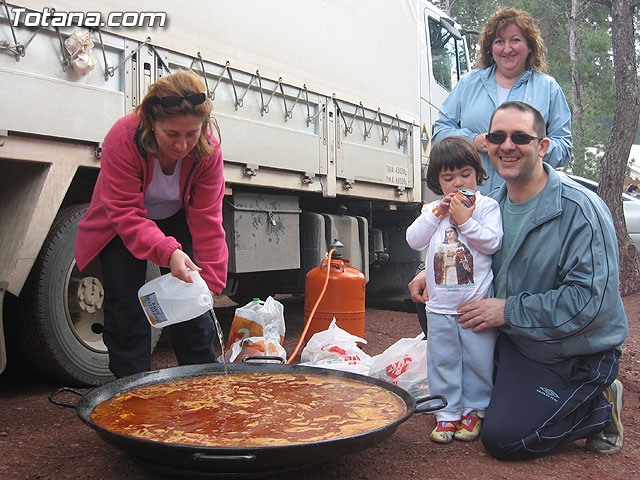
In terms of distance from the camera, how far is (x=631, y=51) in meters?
9.68

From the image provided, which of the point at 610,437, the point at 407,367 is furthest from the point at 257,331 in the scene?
the point at 610,437

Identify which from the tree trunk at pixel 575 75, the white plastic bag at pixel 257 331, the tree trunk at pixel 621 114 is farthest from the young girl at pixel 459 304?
the tree trunk at pixel 575 75

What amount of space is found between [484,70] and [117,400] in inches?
103

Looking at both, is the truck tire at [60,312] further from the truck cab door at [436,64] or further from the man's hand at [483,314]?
the truck cab door at [436,64]

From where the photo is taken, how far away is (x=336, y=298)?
5043 mm

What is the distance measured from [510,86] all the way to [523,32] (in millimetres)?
288

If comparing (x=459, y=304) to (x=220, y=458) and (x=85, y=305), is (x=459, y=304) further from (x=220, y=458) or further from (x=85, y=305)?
(x=85, y=305)

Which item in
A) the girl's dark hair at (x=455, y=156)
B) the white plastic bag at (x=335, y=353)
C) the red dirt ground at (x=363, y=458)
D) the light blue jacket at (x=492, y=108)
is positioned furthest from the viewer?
the white plastic bag at (x=335, y=353)

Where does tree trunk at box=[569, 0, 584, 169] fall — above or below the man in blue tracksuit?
Answer: above

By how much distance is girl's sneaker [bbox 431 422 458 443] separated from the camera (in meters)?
2.68

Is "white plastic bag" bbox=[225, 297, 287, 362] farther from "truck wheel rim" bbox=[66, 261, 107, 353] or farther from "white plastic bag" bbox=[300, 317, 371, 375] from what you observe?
"truck wheel rim" bbox=[66, 261, 107, 353]

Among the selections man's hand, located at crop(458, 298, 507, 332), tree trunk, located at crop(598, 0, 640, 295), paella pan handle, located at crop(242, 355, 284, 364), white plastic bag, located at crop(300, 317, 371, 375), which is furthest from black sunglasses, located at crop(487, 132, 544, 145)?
tree trunk, located at crop(598, 0, 640, 295)

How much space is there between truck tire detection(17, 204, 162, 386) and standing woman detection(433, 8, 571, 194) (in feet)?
7.25

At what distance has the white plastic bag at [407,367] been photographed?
3.23 meters
